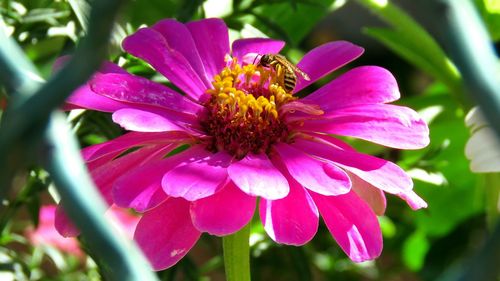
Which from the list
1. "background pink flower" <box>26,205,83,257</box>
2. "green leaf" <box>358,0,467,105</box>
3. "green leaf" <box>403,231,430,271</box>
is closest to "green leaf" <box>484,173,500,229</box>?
"green leaf" <box>358,0,467,105</box>

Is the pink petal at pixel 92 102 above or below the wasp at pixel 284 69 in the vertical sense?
above

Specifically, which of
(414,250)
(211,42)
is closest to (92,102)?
(211,42)

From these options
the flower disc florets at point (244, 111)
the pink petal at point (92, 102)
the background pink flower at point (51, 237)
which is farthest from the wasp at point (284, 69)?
the background pink flower at point (51, 237)

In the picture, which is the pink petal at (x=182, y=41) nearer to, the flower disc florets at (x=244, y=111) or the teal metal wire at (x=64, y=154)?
the flower disc florets at (x=244, y=111)

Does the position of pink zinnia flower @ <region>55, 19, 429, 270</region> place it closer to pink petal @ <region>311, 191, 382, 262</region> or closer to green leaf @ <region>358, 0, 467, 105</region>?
pink petal @ <region>311, 191, 382, 262</region>

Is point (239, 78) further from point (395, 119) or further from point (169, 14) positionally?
point (169, 14)

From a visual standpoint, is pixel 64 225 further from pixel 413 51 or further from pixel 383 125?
pixel 413 51

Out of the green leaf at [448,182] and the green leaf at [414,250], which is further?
the green leaf at [414,250]
